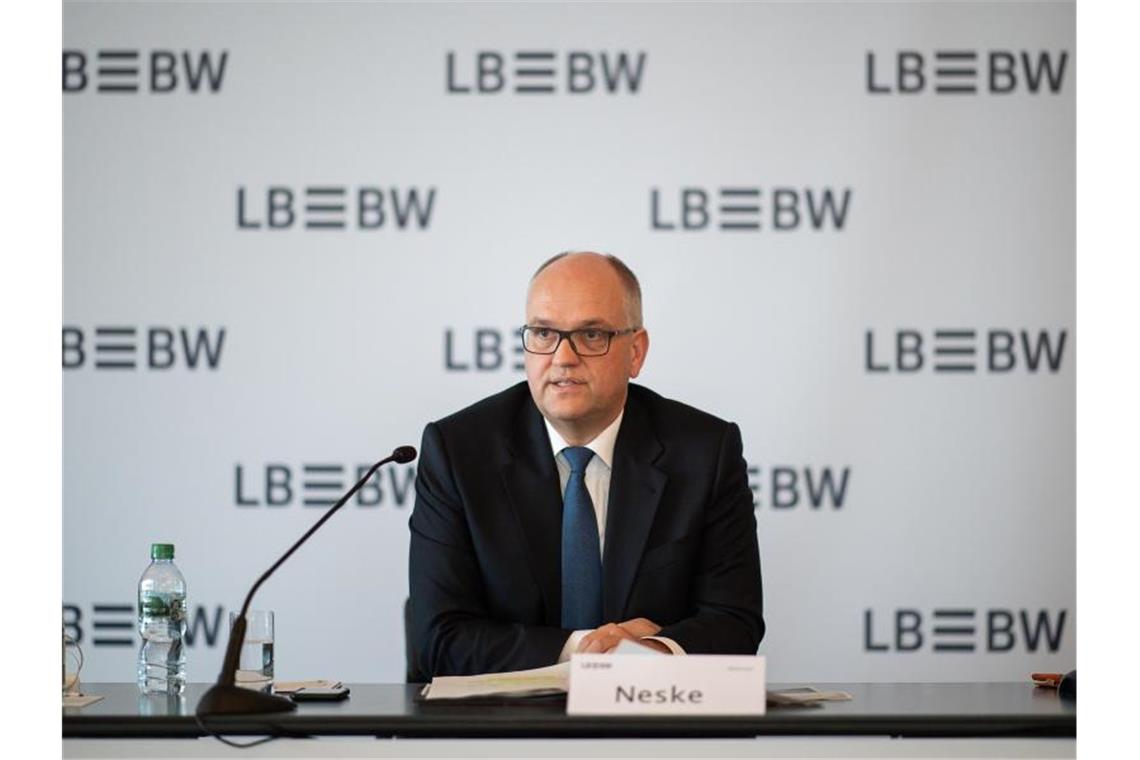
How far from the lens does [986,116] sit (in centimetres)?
440

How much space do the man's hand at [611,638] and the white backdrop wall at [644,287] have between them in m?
1.71

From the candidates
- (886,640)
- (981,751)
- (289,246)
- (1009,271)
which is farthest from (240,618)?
(1009,271)

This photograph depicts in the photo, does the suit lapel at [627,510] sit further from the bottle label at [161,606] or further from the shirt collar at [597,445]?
the bottle label at [161,606]

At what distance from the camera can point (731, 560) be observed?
117 inches

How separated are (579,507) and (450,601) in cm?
33

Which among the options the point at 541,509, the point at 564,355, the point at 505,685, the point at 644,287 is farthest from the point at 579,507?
the point at 644,287

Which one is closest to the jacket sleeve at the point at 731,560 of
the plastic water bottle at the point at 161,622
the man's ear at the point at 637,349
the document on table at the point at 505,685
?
the man's ear at the point at 637,349

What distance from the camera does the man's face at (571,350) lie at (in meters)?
2.93

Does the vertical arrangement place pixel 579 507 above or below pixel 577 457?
below

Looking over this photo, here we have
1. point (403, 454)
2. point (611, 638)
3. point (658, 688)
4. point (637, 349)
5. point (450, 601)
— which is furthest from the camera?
point (637, 349)

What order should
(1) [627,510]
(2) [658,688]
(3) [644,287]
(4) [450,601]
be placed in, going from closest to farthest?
(2) [658,688] → (4) [450,601] → (1) [627,510] → (3) [644,287]

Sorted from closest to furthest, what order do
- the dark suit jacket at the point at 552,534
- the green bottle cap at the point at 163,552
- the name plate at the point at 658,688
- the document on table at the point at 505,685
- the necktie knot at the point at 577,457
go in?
the name plate at the point at 658,688, the document on table at the point at 505,685, the green bottle cap at the point at 163,552, the dark suit jacket at the point at 552,534, the necktie knot at the point at 577,457

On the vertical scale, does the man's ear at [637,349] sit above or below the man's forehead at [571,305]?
below

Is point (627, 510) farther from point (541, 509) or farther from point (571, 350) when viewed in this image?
point (571, 350)
